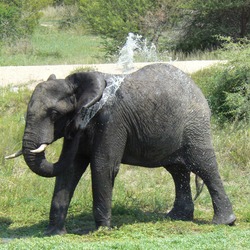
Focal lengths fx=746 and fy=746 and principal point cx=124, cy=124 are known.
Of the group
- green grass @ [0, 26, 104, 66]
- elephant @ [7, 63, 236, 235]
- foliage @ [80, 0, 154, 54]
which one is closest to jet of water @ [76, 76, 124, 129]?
elephant @ [7, 63, 236, 235]

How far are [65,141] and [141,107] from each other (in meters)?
0.92

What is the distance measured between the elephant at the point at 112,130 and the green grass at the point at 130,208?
1.35 ft

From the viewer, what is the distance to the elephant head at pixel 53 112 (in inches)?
300

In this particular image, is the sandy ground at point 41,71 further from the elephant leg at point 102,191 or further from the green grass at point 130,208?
the elephant leg at point 102,191

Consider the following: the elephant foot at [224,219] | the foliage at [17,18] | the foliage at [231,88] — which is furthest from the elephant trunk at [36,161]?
the foliage at [17,18]

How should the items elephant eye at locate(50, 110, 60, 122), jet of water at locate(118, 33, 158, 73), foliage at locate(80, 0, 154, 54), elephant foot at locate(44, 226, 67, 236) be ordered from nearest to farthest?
elephant eye at locate(50, 110, 60, 122) → elephant foot at locate(44, 226, 67, 236) → jet of water at locate(118, 33, 158, 73) → foliage at locate(80, 0, 154, 54)

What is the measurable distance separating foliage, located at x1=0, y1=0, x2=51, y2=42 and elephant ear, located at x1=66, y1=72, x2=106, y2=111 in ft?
64.2

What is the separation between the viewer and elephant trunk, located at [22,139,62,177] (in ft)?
24.9

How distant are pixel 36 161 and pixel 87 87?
970mm

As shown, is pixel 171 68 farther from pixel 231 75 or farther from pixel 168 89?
pixel 231 75

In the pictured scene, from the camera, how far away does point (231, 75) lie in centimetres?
1362

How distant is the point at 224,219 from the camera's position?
860 cm

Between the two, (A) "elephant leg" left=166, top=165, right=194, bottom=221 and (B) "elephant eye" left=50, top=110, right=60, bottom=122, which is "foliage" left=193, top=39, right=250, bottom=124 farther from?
(B) "elephant eye" left=50, top=110, right=60, bottom=122

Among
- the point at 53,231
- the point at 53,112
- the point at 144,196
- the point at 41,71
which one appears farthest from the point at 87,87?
the point at 41,71
